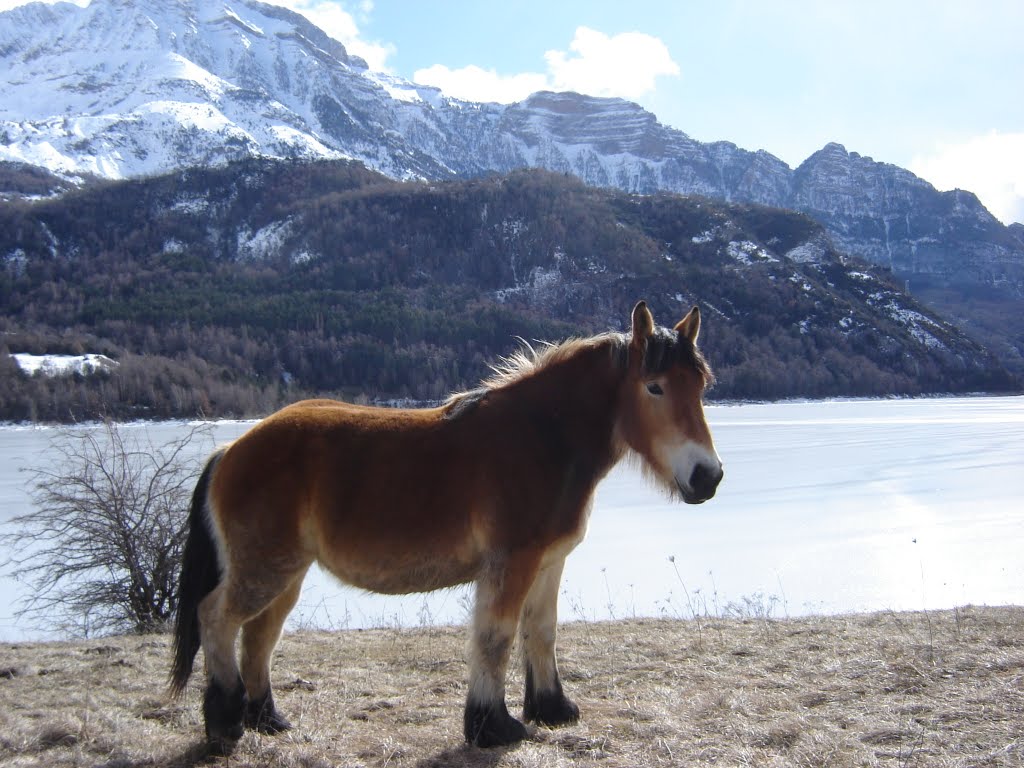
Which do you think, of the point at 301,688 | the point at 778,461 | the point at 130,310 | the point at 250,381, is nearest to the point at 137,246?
the point at 130,310

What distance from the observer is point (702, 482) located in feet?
13.1

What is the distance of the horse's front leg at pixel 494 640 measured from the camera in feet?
13.3

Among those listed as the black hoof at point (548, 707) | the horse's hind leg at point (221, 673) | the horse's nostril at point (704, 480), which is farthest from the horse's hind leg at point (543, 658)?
the horse's hind leg at point (221, 673)

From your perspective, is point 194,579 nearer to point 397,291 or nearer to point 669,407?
point 669,407

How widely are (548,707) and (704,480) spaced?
1.65 m

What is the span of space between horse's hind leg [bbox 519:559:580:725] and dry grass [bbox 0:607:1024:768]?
0.17 m

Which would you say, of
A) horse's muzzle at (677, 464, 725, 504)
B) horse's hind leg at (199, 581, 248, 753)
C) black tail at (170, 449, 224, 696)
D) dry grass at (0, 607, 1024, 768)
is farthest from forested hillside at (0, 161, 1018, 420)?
horse's muzzle at (677, 464, 725, 504)

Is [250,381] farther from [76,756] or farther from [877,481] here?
[76,756]

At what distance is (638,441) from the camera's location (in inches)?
171

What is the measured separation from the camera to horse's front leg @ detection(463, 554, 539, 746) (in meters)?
4.07

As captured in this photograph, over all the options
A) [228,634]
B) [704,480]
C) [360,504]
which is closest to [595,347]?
[704,480]

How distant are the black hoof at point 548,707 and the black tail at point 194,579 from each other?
1878 millimetres

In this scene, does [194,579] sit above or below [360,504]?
below

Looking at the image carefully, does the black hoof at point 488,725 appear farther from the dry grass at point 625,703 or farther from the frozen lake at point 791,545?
the frozen lake at point 791,545
